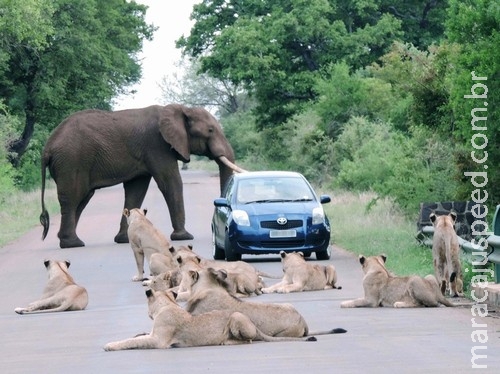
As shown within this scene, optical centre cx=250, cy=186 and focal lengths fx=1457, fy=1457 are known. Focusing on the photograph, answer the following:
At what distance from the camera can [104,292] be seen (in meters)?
20.9

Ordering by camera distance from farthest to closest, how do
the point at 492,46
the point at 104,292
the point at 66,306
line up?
the point at 492,46
the point at 104,292
the point at 66,306

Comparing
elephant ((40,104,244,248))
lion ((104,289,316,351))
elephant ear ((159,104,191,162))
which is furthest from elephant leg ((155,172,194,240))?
lion ((104,289,316,351))

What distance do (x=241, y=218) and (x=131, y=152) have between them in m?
8.64

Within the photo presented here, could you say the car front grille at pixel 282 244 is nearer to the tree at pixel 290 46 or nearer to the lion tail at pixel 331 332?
the lion tail at pixel 331 332

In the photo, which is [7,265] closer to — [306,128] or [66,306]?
[66,306]

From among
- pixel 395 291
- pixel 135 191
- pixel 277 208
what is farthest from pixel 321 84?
pixel 395 291

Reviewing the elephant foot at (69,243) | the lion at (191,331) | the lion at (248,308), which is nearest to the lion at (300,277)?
the lion at (248,308)

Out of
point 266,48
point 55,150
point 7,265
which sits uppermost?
point 266,48

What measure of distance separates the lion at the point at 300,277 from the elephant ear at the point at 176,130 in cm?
1373

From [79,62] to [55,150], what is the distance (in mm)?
27499

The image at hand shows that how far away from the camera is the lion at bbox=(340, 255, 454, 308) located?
54.2ft

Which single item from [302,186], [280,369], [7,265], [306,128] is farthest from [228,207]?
[306,128]

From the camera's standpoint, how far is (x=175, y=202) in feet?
107

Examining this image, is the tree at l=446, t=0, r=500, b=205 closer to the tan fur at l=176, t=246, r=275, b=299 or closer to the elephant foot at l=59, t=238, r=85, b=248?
the tan fur at l=176, t=246, r=275, b=299
